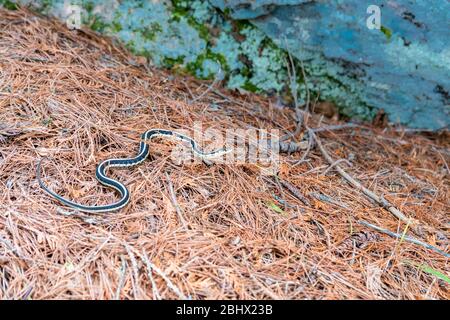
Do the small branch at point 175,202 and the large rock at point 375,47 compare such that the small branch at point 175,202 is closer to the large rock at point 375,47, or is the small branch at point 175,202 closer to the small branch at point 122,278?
the small branch at point 122,278

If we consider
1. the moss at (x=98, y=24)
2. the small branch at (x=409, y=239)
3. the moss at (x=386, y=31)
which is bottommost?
the small branch at (x=409, y=239)

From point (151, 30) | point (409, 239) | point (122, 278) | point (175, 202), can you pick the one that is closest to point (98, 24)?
point (151, 30)

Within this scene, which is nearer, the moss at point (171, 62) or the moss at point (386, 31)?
the moss at point (386, 31)

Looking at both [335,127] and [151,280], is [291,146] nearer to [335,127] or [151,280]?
[335,127]

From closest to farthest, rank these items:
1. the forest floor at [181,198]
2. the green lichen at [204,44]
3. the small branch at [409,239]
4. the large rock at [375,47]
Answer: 1. the forest floor at [181,198]
2. the small branch at [409,239]
3. the large rock at [375,47]
4. the green lichen at [204,44]

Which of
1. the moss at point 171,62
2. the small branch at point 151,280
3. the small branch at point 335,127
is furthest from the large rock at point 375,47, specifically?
the small branch at point 151,280

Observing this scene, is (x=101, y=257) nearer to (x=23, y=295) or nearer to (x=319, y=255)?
(x=23, y=295)
